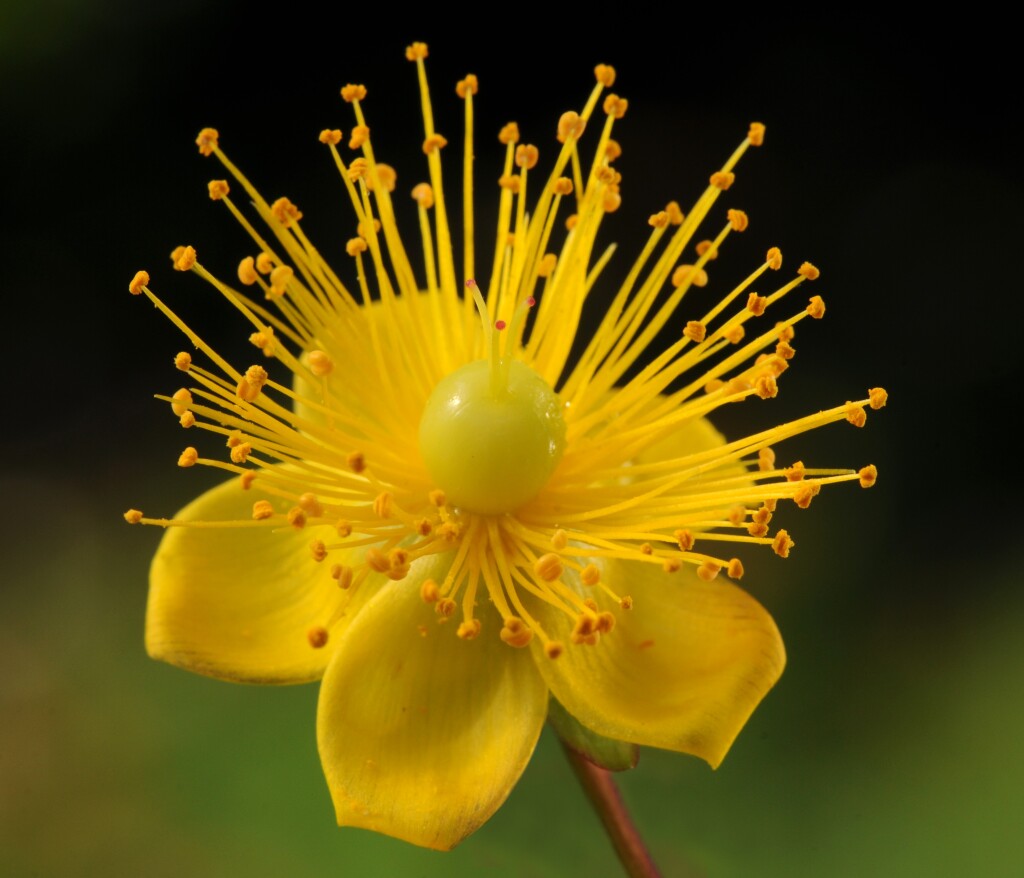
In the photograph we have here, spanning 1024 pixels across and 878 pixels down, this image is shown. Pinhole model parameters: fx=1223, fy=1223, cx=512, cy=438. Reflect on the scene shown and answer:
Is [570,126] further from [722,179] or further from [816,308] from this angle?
[816,308]

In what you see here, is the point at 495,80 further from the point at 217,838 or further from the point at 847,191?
the point at 217,838

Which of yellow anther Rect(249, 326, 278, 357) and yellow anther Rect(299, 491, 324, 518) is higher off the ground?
yellow anther Rect(249, 326, 278, 357)

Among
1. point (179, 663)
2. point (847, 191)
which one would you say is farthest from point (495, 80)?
point (179, 663)

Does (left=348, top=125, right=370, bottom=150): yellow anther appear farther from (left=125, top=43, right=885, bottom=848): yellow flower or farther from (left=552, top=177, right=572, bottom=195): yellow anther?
(left=552, top=177, right=572, bottom=195): yellow anther

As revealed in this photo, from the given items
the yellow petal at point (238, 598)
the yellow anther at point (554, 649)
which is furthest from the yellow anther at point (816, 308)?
the yellow petal at point (238, 598)

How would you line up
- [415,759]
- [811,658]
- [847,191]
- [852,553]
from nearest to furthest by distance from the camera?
[415,759] < [811,658] < [852,553] < [847,191]

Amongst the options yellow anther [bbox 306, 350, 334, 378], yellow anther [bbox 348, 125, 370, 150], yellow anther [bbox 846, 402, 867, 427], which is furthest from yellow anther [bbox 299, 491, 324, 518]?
yellow anther [bbox 846, 402, 867, 427]

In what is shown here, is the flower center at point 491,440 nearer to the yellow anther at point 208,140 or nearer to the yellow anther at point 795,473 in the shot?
the yellow anther at point 795,473
